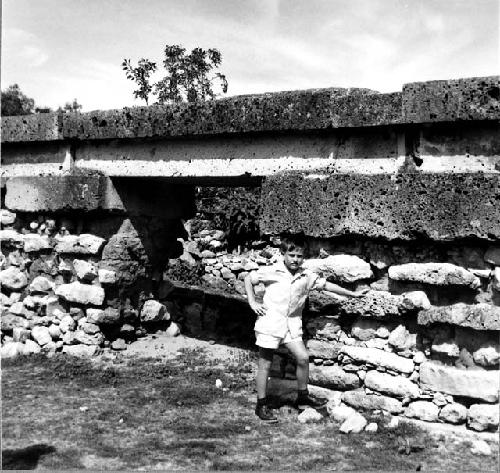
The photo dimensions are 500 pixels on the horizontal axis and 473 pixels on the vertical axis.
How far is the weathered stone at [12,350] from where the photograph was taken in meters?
5.92

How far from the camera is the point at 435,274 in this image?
159 inches

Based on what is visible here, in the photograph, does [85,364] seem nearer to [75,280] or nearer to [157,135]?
[75,280]

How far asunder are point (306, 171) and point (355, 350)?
56.6 inches

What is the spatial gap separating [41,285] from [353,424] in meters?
3.74

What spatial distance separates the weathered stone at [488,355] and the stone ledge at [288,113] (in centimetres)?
152

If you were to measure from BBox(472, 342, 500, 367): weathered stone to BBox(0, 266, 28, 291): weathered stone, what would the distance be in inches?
182

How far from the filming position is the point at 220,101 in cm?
501

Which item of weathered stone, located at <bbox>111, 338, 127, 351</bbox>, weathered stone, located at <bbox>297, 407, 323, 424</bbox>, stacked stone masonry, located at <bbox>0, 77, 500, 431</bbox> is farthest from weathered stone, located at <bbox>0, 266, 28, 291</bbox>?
weathered stone, located at <bbox>297, 407, 323, 424</bbox>

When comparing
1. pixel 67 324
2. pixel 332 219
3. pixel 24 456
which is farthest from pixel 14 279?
pixel 332 219

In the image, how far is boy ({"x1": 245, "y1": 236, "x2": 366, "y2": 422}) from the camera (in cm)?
420

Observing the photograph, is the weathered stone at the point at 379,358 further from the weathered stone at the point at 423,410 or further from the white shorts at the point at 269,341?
the white shorts at the point at 269,341

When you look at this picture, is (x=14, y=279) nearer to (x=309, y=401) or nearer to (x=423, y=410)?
(x=309, y=401)

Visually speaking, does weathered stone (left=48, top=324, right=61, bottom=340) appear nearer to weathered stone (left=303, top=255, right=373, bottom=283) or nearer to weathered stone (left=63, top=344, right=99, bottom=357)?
weathered stone (left=63, top=344, right=99, bottom=357)

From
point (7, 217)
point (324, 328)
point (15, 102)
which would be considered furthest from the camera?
point (15, 102)
